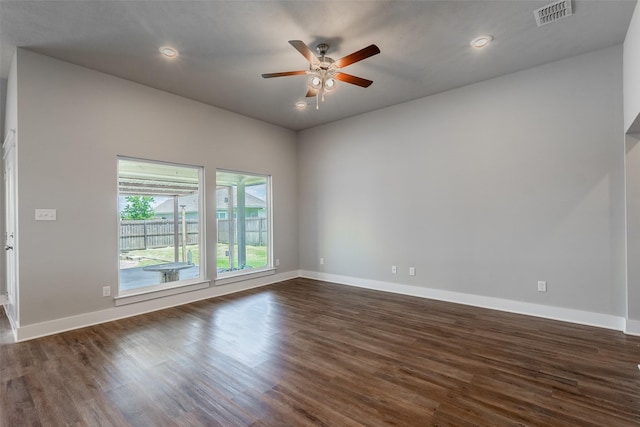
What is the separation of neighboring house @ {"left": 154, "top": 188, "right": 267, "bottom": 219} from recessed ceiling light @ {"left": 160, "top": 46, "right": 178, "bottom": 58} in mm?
2162

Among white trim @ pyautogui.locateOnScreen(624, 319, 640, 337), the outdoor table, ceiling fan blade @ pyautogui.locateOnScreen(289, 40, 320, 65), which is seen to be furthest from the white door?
white trim @ pyautogui.locateOnScreen(624, 319, 640, 337)

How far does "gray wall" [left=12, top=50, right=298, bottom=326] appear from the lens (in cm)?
317

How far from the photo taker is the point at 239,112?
16.9 ft

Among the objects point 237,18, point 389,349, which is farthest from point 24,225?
point 389,349

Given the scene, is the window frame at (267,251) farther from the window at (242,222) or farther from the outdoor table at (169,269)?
the outdoor table at (169,269)

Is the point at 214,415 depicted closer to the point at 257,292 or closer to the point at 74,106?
the point at 257,292

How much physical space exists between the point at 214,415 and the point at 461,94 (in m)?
4.79

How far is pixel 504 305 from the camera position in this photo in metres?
3.88

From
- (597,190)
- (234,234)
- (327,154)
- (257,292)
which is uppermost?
(327,154)

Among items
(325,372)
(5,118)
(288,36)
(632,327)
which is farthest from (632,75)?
(5,118)

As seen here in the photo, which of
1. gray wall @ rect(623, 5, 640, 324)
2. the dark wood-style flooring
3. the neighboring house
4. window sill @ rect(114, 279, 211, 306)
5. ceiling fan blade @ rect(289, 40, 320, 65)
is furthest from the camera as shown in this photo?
the neighboring house

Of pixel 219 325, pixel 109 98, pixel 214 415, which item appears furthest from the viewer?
pixel 109 98

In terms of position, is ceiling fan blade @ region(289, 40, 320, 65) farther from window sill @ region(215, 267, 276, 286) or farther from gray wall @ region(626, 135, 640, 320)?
window sill @ region(215, 267, 276, 286)

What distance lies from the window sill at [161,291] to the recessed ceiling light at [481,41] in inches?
193
